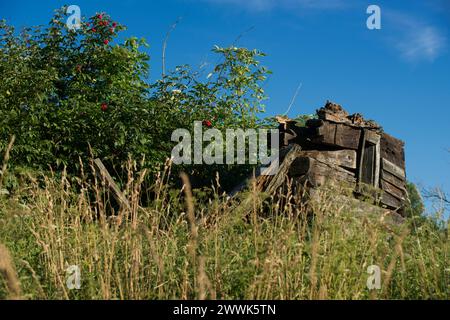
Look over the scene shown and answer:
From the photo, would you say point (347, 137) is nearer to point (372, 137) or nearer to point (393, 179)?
point (372, 137)

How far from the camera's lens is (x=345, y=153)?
30.1ft

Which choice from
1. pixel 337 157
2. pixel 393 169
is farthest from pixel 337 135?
pixel 393 169

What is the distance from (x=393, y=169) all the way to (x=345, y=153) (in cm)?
123

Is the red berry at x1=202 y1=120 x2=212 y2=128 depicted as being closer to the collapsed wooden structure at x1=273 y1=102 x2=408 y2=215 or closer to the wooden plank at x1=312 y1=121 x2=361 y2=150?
the collapsed wooden structure at x1=273 y1=102 x2=408 y2=215

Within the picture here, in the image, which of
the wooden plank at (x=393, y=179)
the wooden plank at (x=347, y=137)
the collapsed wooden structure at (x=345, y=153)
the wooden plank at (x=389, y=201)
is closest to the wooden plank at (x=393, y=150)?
the collapsed wooden structure at (x=345, y=153)

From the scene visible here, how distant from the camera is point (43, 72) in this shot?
10320 millimetres

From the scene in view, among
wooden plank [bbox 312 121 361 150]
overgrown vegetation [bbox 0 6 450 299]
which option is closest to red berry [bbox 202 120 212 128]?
overgrown vegetation [bbox 0 6 450 299]

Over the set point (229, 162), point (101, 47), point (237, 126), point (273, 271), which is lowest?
point (273, 271)

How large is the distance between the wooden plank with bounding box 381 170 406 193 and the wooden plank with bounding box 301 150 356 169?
28.6 inches

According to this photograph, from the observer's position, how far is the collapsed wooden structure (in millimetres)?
8578

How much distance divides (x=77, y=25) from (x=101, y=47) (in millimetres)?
811
